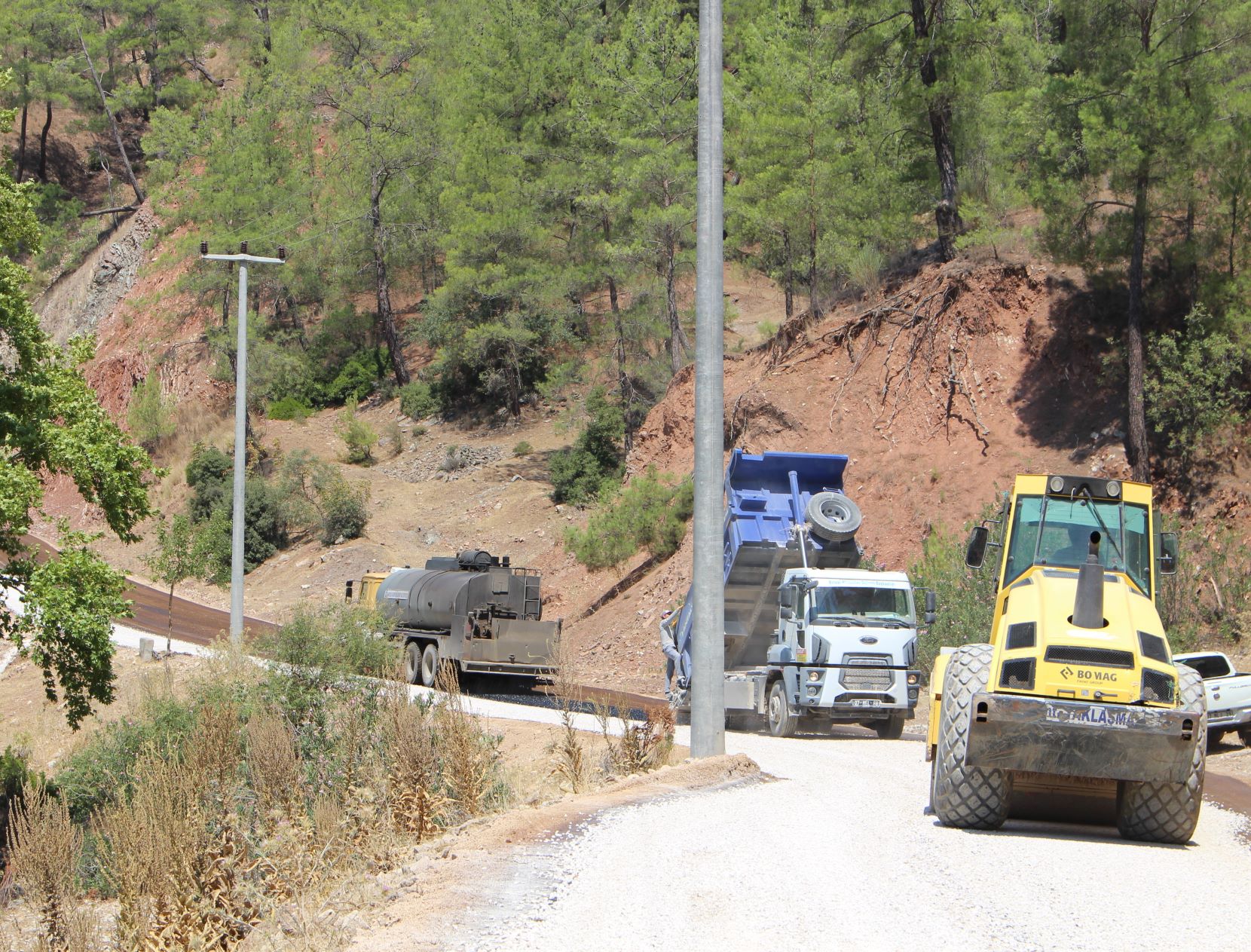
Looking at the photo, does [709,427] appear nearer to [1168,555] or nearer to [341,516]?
[1168,555]

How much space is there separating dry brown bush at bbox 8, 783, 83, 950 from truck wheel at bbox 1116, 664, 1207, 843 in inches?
327

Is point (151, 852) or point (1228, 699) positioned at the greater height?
point (151, 852)

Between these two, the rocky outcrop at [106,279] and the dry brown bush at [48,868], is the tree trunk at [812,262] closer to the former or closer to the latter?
the dry brown bush at [48,868]

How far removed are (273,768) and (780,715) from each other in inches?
368

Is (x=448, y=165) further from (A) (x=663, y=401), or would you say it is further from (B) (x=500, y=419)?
(A) (x=663, y=401)

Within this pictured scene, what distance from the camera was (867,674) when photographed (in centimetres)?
1883

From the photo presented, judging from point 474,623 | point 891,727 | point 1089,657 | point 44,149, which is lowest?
point 891,727

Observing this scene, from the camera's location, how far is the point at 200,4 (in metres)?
90.9

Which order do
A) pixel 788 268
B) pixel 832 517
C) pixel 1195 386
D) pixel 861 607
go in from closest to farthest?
1. pixel 861 607
2. pixel 832 517
3. pixel 1195 386
4. pixel 788 268

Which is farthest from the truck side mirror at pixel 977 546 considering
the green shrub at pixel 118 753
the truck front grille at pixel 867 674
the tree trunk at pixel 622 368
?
the tree trunk at pixel 622 368

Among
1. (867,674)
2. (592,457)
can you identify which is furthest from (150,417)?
(867,674)

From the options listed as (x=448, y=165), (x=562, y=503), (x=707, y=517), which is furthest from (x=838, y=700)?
(x=448, y=165)

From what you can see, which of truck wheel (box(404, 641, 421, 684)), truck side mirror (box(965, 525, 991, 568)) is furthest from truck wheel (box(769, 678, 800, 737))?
truck wheel (box(404, 641, 421, 684))

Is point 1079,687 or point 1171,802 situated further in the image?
point 1171,802
